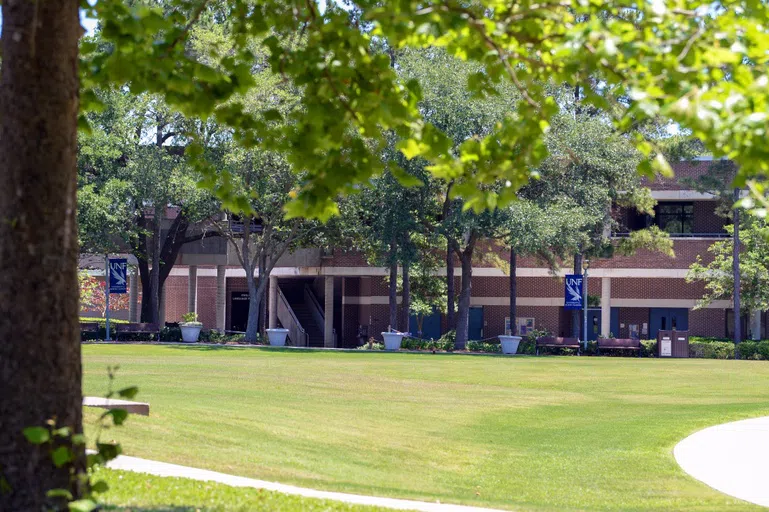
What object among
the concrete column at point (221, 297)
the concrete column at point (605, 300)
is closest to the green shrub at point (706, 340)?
the concrete column at point (605, 300)

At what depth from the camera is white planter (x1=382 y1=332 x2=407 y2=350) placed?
46.2 metres

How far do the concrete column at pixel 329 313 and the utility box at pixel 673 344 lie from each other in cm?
1874

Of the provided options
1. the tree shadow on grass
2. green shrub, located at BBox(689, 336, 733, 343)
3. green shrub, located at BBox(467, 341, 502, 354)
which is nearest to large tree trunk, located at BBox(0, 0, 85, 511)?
the tree shadow on grass

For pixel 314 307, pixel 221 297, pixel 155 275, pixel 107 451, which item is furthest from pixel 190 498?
pixel 314 307

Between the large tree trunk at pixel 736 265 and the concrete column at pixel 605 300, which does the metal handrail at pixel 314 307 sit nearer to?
the concrete column at pixel 605 300

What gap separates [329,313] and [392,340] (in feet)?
42.3

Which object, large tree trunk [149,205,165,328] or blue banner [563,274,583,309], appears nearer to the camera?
blue banner [563,274,583,309]

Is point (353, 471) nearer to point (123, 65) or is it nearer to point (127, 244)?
point (123, 65)

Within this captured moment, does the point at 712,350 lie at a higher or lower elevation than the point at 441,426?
higher

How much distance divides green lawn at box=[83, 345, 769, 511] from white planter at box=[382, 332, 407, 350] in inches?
505

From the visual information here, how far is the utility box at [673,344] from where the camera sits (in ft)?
156

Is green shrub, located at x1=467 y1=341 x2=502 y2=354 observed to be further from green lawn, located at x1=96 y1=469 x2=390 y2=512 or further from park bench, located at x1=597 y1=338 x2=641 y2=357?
green lawn, located at x1=96 y1=469 x2=390 y2=512

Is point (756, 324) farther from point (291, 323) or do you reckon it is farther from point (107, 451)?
point (107, 451)

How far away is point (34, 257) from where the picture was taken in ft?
20.5
